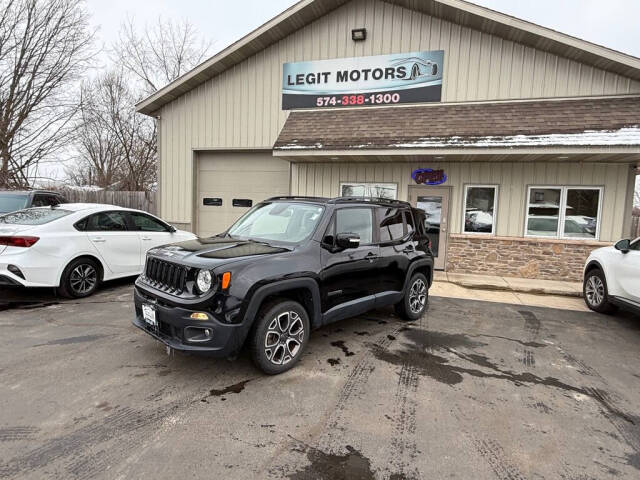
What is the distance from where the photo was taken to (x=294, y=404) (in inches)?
128

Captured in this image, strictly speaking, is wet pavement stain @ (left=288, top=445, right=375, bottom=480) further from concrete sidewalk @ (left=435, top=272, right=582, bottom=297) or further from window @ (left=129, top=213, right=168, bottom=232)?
concrete sidewalk @ (left=435, top=272, right=582, bottom=297)

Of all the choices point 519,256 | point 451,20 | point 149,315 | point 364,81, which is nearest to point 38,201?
point 149,315

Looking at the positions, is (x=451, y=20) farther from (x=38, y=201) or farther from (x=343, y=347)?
(x=38, y=201)

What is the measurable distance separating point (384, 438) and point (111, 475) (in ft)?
6.05

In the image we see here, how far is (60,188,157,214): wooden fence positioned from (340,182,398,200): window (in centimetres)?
748

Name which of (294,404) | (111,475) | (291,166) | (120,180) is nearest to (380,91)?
(291,166)

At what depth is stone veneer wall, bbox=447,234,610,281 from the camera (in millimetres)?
9000

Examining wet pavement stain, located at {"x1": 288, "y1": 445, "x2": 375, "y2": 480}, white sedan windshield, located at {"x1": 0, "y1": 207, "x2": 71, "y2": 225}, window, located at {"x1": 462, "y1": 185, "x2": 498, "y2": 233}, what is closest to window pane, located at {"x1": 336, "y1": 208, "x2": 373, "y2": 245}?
wet pavement stain, located at {"x1": 288, "y1": 445, "x2": 375, "y2": 480}

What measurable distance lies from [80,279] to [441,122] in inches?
325

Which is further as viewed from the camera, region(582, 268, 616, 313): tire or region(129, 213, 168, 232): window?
region(129, 213, 168, 232): window

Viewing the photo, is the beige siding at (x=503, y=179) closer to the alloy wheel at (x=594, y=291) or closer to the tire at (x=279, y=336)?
the alloy wheel at (x=594, y=291)

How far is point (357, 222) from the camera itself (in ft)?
15.9

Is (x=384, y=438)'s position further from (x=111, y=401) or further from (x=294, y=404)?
(x=111, y=401)

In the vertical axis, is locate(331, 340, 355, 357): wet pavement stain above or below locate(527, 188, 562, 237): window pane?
below
